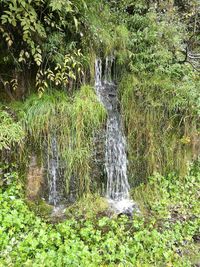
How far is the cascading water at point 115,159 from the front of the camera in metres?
3.58

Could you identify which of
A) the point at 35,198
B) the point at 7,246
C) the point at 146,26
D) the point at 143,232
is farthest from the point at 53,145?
the point at 146,26

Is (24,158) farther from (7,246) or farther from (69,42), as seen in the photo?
(69,42)

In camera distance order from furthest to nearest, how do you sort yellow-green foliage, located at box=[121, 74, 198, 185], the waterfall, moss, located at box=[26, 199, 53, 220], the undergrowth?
yellow-green foliage, located at box=[121, 74, 198, 185]
the waterfall
moss, located at box=[26, 199, 53, 220]
the undergrowth

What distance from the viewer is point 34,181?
10.6 feet

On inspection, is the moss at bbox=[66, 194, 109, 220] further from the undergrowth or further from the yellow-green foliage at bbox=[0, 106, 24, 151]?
the yellow-green foliage at bbox=[0, 106, 24, 151]

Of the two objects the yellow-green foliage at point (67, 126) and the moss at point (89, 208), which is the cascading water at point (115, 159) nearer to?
the moss at point (89, 208)

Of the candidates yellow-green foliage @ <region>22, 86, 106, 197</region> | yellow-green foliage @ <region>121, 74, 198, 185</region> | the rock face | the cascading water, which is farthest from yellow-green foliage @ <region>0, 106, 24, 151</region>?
yellow-green foliage @ <region>121, 74, 198, 185</region>

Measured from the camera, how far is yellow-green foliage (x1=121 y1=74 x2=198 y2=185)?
12.3 ft

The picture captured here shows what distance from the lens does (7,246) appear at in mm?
2436

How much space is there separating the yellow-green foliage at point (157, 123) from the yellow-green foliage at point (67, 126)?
0.70 metres

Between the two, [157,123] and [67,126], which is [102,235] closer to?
[67,126]

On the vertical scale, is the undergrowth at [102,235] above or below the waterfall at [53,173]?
below

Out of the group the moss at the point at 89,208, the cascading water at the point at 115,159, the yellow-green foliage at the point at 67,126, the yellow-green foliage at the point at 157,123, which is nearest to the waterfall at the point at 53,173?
the yellow-green foliage at the point at 67,126

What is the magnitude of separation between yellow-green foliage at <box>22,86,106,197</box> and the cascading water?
1.23 feet
